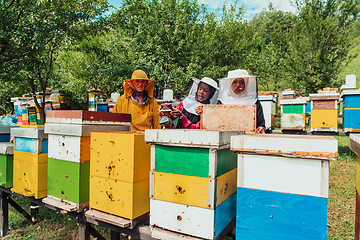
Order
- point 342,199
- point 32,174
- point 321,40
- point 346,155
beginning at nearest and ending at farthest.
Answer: point 32,174
point 342,199
point 346,155
point 321,40

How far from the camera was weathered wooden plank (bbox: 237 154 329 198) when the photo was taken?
1.05 meters

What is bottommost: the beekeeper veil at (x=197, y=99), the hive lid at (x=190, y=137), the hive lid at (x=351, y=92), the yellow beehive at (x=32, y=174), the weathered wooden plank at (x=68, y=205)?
the weathered wooden plank at (x=68, y=205)

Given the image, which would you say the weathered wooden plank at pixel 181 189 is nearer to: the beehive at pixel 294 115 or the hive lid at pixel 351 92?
the hive lid at pixel 351 92

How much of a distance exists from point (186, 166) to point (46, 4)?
199 inches

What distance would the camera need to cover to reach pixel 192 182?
1.29 meters

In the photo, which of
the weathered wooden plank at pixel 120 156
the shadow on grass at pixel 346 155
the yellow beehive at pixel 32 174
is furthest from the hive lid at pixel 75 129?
the shadow on grass at pixel 346 155

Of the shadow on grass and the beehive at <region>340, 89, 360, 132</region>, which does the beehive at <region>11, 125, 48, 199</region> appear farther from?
the shadow on grass

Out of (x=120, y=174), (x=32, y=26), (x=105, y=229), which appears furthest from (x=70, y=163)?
(x=32, y=26)

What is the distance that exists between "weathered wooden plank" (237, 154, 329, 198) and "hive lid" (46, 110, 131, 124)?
1.33 m

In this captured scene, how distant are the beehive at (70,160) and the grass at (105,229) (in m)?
1.71

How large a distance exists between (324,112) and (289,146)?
17.6ft

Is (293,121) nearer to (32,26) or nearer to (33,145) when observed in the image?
(33,145)

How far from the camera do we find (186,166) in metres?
1.32

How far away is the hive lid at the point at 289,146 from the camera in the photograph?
1.02 metres
